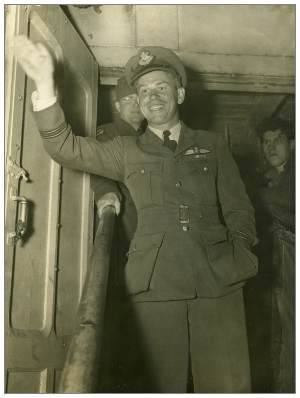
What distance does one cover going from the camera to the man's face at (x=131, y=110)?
2621mm

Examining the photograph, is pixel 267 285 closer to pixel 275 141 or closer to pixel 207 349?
pixel 275 141

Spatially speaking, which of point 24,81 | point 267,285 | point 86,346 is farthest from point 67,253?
point 267,285

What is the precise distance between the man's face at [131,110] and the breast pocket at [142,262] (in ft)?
3.66

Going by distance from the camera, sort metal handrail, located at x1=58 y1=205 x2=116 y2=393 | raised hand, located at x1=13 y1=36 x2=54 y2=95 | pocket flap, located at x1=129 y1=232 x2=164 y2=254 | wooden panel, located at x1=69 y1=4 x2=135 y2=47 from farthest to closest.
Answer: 1. wooden panel, located at x1=69 y1=4 x2=135 y2=47
2. pocket flap, located at x1=129 y1=232 x2=164 y2=254
3. raised hand, located at x1=13 y1=36 x2=54 y2=95
4. metal handrail, located at x1=58 y1=205 x2=116 y2=393

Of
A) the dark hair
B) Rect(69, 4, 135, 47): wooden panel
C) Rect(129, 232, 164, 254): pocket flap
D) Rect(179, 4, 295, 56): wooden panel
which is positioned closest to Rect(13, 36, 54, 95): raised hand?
Rect(129, 232, 164, 254): pocket flap

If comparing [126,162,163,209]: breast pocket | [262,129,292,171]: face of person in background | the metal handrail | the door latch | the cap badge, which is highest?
the cap badge

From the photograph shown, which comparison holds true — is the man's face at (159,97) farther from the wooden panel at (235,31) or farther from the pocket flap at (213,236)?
the wooden panel at (235,31)

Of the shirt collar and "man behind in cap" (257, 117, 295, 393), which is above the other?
the shirt collar

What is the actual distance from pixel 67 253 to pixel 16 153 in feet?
1.96

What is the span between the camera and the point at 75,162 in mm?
1724

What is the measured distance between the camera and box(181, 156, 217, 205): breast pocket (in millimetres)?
1785

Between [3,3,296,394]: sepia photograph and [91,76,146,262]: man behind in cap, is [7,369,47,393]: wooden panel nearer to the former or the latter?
[3,3,296,394]: sepia photograph

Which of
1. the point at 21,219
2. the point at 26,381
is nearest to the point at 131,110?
the point at 21,219

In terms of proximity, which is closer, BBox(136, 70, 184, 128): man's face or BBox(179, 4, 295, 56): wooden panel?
BBox(136, 70, 184, 128): man's face
